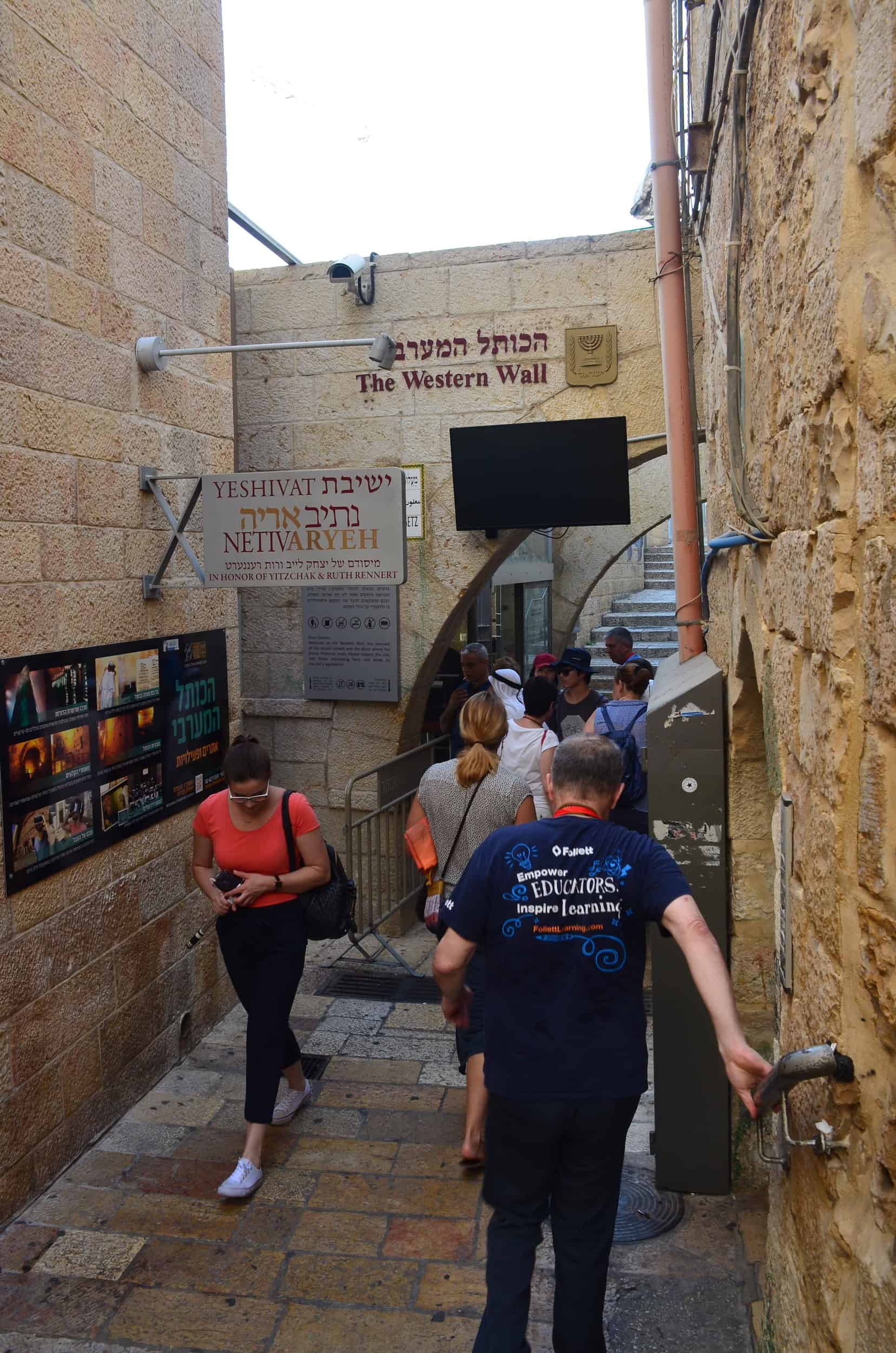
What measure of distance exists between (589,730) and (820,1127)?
3808mm

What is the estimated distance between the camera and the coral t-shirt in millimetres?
4055

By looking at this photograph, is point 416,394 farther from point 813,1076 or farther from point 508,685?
point 813,1076

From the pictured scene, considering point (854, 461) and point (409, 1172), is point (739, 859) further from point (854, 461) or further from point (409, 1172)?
point (854, 461)

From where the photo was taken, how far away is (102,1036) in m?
4.39

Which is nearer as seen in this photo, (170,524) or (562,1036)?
(562,1036)

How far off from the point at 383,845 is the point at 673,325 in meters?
3.81

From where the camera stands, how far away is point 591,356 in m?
6.41

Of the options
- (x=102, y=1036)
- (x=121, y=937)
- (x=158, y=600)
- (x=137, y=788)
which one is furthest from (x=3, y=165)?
(x=102, y=1036)

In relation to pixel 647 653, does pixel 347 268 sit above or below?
above

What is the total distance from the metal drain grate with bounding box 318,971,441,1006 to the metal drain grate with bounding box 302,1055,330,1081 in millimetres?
792

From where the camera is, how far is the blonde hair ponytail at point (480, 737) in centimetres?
410

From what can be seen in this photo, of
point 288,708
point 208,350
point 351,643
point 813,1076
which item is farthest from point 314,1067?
point 813,1076

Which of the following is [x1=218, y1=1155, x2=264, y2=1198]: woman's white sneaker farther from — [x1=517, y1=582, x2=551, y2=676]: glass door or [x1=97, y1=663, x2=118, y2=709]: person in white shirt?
[x1=517, y1=582, x2=551, y2=676]: glass door

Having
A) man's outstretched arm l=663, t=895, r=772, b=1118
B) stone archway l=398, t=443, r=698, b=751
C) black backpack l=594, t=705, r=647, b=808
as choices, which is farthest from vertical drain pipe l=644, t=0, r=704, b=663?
stone archway l=398, t=443, r=698, b=751
